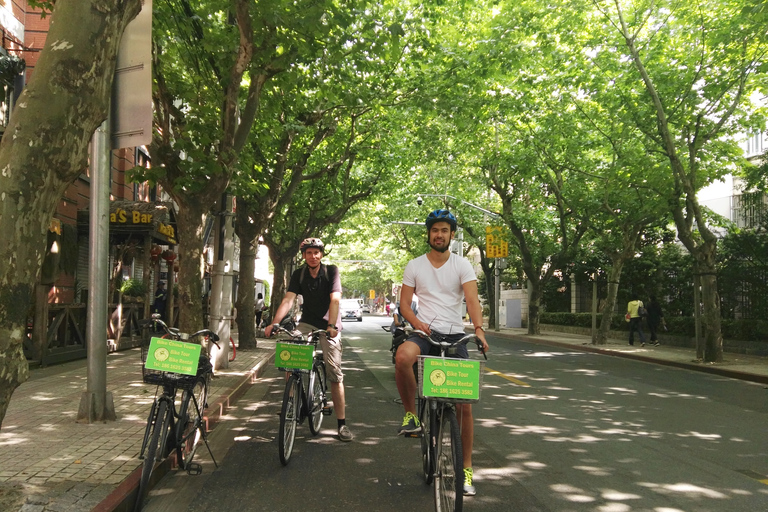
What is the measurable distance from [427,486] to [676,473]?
219 cm

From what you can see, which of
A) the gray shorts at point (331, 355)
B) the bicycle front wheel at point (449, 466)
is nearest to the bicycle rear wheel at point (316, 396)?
the gray shorts at point (331, 355)

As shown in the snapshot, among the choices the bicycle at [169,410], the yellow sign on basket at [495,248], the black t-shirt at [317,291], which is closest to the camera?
the bicycle at [169,410]

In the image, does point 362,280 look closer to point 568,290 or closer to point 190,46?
point 568,290

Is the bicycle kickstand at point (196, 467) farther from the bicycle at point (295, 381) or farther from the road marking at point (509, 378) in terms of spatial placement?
the road marking at point (509, 378)

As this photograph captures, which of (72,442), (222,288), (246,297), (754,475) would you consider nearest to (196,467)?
(72,442)

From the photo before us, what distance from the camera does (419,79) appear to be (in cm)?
1506

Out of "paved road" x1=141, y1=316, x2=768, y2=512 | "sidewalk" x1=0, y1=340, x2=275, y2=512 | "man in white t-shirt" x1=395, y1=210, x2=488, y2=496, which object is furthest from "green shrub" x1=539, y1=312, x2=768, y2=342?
"man in white t-shirt" x1=395, y1=210, x2=488, y2=496

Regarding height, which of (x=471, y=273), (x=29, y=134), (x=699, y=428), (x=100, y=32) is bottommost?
(x=699, y=428)

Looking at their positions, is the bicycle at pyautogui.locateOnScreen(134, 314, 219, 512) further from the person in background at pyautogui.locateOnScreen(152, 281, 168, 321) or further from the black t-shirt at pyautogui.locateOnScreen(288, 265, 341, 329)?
the person in background at pyautogui.locateOnScreen(152, 281, 168, 321)

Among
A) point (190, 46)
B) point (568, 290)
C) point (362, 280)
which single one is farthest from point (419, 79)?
point (362, 280)

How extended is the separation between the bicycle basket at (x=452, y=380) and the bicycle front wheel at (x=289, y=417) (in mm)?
1904

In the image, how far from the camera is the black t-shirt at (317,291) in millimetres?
6684

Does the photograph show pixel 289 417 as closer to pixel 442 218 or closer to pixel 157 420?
pixel 157 420

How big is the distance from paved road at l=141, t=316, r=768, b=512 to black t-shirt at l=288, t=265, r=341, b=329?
125cm
